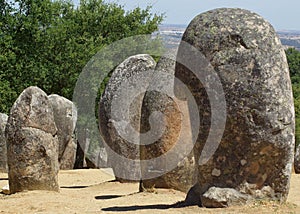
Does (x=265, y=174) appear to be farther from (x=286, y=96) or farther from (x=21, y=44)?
(x=21, y=44)

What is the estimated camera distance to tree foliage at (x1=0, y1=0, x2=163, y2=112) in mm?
27953

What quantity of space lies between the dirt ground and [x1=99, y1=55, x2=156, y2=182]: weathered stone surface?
53 cm

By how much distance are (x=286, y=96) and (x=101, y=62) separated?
70.6 ft

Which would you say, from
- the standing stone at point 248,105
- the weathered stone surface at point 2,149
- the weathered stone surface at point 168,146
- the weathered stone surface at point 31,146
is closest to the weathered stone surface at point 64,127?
the weathered stone surface at point 2,149

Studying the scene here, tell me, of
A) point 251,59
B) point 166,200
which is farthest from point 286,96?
point 166,200

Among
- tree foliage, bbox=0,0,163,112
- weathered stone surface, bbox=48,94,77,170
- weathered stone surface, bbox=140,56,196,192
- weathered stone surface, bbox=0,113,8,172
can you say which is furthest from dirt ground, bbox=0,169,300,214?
tree foliage, bbox=0,0,163,112

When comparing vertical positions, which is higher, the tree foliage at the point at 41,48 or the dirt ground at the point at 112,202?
the tree foliage at the point at 41,48

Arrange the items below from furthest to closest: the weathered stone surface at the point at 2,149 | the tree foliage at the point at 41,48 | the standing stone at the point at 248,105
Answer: the tree foliage at the point at 41,48 < the weathered stone surface at the point at 2,149 < the standing stone at the point at 248,105

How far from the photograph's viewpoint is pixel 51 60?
2972 cm

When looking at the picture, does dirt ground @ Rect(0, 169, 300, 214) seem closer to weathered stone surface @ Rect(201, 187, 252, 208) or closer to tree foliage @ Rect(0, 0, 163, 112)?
weathered stone surface @ Rect(201, 187, 252, 208)

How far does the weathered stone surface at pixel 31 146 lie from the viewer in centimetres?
1237

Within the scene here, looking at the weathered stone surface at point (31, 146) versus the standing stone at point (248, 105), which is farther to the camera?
the weathered stone surface at point (31, 146)

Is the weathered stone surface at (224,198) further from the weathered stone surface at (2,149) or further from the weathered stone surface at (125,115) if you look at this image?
the weathered stone surface at (2,149)

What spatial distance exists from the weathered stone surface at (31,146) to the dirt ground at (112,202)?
0.99 ft
